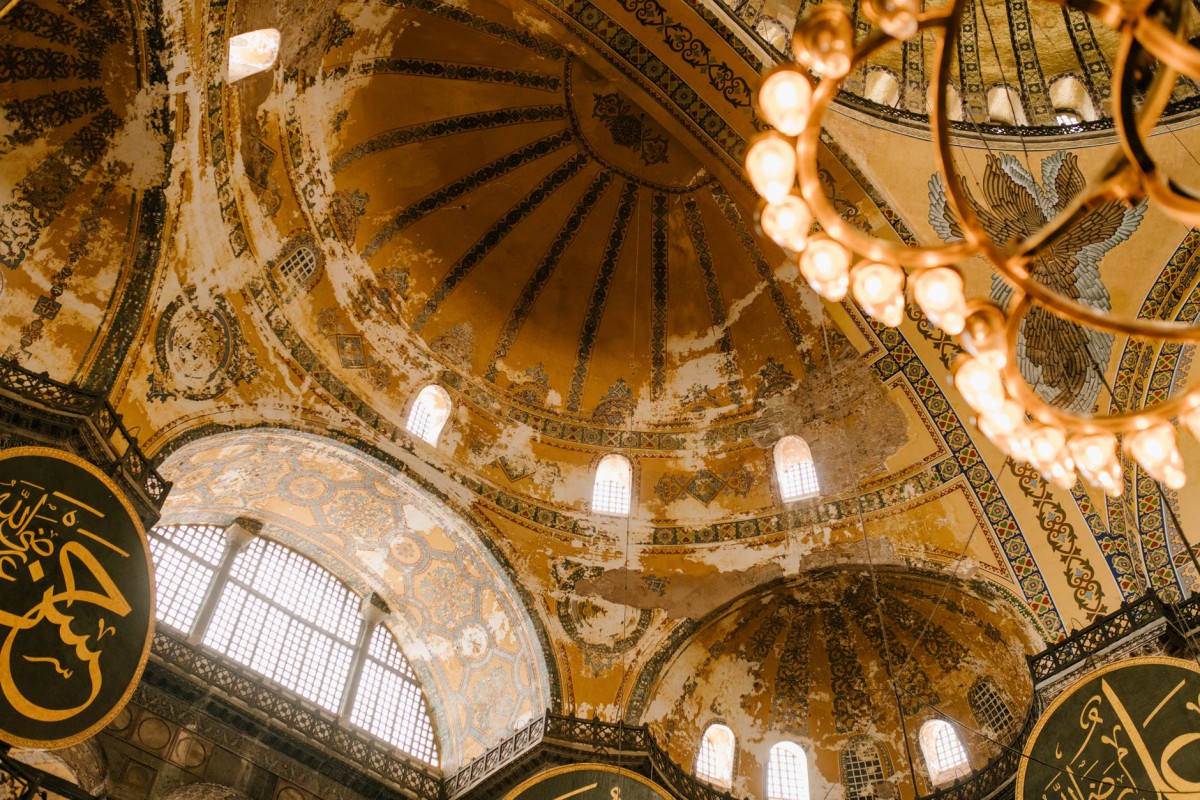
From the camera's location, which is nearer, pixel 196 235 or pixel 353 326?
pixel 196 235

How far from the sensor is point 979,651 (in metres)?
10.9

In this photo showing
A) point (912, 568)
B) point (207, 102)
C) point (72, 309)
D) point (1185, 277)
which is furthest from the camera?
point (912, 568)

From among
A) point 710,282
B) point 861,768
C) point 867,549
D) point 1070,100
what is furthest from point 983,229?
point 861,768

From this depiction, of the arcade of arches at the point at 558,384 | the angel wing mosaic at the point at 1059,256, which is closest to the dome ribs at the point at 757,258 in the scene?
the arcade of arches at the point at 558,384

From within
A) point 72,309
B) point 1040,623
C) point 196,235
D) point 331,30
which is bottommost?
point 1040,623

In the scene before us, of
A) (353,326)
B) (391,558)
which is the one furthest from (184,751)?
(353,326)

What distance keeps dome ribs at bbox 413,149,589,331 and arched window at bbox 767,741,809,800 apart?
6.25 metres

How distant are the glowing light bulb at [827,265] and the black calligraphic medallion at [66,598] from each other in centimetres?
532

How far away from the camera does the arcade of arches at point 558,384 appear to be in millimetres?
9273

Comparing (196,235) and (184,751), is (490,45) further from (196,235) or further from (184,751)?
(184,751)

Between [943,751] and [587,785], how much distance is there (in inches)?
155

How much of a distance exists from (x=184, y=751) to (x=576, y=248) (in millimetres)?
6896

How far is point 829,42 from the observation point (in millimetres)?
4613

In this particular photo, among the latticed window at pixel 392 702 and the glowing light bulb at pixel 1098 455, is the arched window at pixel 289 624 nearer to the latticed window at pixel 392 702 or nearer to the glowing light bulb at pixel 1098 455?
the latticed window at pixel 392 702
